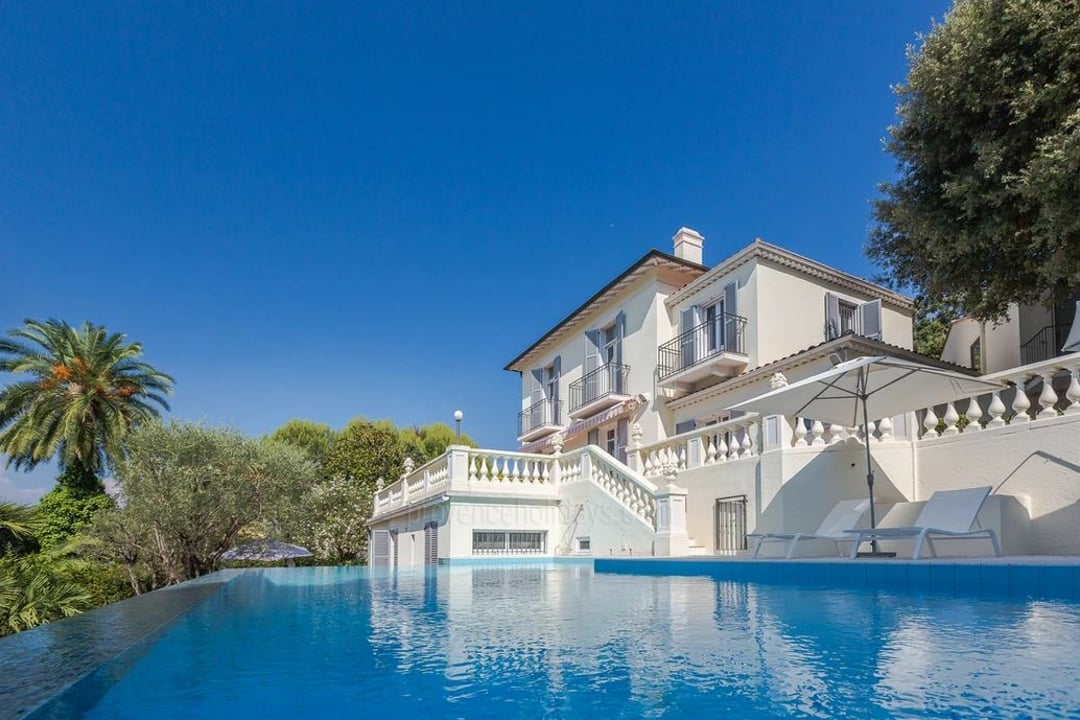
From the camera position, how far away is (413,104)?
2225 centimetres

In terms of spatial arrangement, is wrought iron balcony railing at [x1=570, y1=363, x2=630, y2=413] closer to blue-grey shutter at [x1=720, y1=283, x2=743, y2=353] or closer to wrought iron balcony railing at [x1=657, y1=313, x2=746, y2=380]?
wrought iron balcony railing at [x1=657, y1=313, x2=746, y2=380]

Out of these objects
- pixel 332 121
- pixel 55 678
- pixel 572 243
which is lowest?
pixel 55 678

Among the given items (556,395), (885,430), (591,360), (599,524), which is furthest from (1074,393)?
(556,395)

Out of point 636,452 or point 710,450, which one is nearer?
point 710,450

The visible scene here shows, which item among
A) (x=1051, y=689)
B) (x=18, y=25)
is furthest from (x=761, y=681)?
(x=18, y=25)

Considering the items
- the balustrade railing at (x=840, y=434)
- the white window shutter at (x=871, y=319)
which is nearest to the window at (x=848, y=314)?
the white window shutter at (x=871, y=319)

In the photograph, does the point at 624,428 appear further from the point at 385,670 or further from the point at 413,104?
the point at 385,670

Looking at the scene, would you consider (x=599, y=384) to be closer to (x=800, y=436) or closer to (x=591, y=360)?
(x=591, y=360)

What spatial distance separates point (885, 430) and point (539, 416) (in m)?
19.5

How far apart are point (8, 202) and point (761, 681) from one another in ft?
80.5

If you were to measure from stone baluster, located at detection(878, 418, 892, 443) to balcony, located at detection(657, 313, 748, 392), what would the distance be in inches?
307

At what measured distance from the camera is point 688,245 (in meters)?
25.6

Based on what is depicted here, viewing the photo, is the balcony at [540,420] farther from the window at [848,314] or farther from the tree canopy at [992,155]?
the tree canopy at [992,155]

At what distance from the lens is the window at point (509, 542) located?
1741 cm
